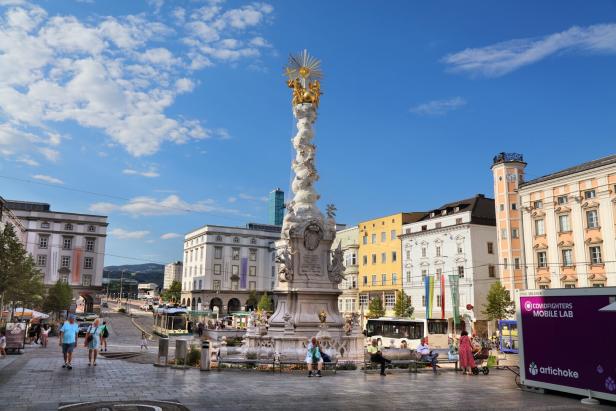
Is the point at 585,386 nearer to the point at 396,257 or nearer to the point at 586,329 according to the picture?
the point at 586,329

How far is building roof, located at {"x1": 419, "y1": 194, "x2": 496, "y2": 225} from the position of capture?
60438mm

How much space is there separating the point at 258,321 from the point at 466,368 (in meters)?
11.4

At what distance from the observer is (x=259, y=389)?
50.4 ft

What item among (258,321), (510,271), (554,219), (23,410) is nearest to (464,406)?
(23,410)

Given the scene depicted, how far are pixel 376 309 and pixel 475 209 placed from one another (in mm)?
17087

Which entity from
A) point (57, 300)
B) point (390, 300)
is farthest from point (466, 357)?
point (57, 300)

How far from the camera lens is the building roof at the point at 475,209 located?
60.4 m

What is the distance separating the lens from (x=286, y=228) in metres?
28.6

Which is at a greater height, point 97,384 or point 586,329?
point 586,329

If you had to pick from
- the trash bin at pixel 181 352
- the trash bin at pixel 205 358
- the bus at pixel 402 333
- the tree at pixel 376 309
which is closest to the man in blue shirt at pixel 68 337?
the trash bin at pixel 181 352

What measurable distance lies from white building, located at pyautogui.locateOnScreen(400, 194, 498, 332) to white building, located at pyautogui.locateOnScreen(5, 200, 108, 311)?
58.6 m

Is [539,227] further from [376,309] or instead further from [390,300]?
[390,300]

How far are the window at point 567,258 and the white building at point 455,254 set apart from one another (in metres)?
12.7

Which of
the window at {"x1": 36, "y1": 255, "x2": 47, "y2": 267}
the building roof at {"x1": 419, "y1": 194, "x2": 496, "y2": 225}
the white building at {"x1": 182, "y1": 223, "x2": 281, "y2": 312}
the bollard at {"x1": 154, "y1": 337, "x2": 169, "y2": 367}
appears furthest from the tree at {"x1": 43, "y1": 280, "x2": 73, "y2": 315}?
the bollard at {"x1": 154, "y1": 337, "x2": 169, "y2": 367}
